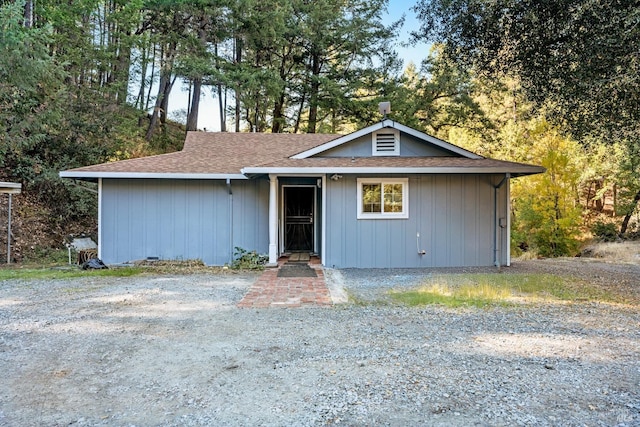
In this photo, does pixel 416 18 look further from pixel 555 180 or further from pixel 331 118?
pixel 331 118

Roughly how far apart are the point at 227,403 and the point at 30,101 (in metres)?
13.3

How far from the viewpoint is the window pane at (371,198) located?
362 inches

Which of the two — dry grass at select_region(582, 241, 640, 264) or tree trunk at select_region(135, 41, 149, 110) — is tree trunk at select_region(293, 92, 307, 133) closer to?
tree trunk at select_region(135, 41, 149, 110)

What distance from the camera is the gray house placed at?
9125 millimetres

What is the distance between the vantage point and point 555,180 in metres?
14.3

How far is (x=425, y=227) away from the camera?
9.23 m

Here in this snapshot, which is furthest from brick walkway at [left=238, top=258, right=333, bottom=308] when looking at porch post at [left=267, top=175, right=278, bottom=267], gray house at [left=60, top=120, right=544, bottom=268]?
gray house at [left=60, top=120, right=544, bottom=268]

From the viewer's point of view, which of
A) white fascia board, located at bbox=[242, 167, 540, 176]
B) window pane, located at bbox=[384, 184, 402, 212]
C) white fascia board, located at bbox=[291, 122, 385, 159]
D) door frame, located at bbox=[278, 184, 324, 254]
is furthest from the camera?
door frame, located at bbox=[278, 184, 324, 254]

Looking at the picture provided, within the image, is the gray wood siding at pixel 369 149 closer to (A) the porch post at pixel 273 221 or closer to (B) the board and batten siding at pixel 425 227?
(B) the board and batten siding at pixel 425 227

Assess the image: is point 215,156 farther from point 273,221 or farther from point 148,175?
point 273,221

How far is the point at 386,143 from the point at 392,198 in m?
1.42

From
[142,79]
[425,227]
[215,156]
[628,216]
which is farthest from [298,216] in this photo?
[628,216]

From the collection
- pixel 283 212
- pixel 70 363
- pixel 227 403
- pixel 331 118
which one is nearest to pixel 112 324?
pixel 70 363

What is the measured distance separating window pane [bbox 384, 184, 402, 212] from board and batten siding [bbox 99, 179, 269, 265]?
294 cm
